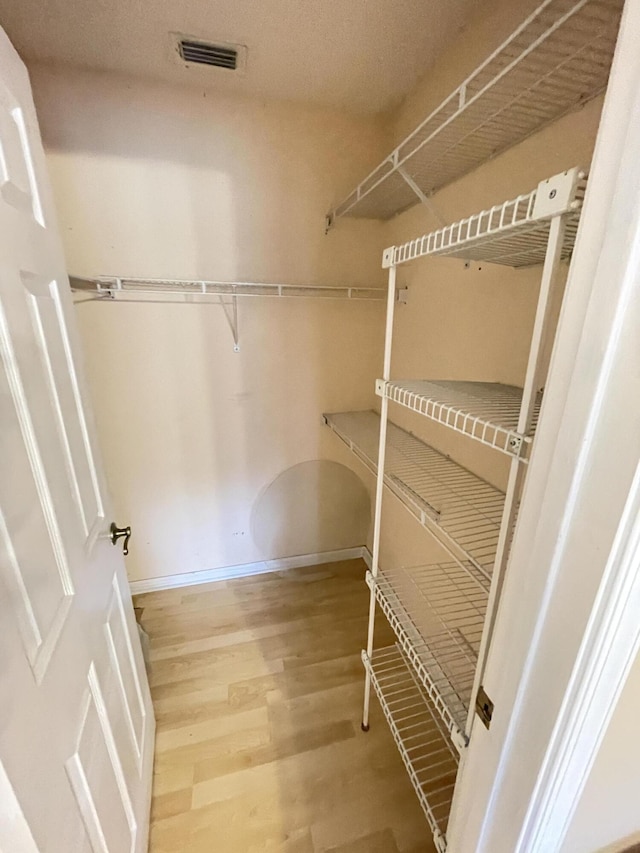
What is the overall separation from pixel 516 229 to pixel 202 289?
54.6 inches

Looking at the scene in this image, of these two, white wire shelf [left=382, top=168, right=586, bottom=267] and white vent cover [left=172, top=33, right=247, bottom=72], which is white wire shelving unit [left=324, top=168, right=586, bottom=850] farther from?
white vent cover [left=172, top=33, right=247, bottom=72]

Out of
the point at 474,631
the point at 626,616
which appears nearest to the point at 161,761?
the point at 474,631

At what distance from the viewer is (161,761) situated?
139 centimetres

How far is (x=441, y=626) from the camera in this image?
4.49 ft

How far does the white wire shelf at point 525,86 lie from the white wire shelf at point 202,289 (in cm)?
61

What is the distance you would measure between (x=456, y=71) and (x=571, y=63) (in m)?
0.64

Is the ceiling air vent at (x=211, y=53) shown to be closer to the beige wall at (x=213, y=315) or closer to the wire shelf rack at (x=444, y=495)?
the beige wall at (x=213, y=315)

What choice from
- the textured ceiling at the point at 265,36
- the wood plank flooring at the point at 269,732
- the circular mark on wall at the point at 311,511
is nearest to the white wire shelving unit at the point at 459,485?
the wood plank flooring at the point at 269,732

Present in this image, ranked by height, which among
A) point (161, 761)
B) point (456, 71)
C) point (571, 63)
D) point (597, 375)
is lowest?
point (161, 761)

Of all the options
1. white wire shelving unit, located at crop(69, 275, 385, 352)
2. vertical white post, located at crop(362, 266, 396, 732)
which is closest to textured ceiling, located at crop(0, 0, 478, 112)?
white wire shelving unit, located at crop(69, 275, 385, 352)

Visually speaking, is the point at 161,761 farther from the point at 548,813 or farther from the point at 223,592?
the point at 548,813

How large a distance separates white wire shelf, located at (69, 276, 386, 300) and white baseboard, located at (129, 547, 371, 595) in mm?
1519

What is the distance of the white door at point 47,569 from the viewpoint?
1.79 ft

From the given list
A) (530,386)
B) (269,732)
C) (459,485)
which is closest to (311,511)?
(269,732)
